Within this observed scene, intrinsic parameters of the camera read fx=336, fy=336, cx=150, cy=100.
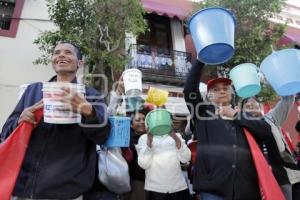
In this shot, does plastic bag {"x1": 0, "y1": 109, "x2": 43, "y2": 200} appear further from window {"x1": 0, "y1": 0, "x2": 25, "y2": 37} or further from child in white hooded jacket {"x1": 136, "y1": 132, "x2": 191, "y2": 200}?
window {"x1": 0, "y1": 0, "x2": 25, "y2": 37}

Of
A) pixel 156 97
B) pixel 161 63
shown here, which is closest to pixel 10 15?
pixel 161 63

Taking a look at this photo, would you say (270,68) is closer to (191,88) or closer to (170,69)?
(191,88)

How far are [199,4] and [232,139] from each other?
323 inches

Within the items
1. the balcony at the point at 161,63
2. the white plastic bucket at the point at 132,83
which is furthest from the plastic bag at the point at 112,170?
the balcony at the point at 161,63

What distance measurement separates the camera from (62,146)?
6.45 ft

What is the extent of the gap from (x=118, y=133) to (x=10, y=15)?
766 centimetres

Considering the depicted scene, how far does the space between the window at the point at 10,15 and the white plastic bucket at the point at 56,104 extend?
7.34m

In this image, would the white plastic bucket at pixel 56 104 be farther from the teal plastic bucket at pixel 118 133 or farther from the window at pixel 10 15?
the window at pixel 10 15

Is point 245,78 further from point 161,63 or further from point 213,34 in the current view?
point 161,63

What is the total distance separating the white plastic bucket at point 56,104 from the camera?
178 centimetres

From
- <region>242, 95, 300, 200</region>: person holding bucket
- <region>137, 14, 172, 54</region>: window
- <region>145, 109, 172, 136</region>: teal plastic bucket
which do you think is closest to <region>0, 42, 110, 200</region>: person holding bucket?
<region>145, 109, 172, 136</region>: teal plastic bucket

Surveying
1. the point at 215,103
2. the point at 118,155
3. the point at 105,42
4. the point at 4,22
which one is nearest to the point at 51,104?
the point at 118,155

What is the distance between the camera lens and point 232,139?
2463mm

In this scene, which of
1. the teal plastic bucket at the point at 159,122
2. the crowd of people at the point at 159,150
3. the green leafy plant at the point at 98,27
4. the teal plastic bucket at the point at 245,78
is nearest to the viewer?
the crowd of people at the point at 159,150
